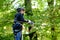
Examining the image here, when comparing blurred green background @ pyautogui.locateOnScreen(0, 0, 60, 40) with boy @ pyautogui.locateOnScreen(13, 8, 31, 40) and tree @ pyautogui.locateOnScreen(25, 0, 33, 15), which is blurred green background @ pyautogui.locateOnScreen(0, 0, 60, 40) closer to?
tree @ pyautogui.locateOnScreen(25, 0, 33, 15)

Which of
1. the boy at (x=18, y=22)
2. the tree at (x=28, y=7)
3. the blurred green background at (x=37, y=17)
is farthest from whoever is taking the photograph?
the tree at (x=28, y=7)

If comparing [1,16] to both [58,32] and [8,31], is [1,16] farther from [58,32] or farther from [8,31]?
[58,32]

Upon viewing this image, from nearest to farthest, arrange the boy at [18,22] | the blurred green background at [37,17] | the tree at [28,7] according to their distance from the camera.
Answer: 1. the boy at [18,22]
2. the blurred green background at [37,17]
3. the tree at [28,7]

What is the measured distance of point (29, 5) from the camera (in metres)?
15.7

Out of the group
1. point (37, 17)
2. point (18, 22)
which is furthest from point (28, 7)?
point (18, 22)

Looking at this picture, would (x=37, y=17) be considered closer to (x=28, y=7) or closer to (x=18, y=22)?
(x=28, y=7)

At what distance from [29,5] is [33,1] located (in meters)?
2.02

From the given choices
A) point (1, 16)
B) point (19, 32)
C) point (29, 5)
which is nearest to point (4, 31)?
point (1, 16)

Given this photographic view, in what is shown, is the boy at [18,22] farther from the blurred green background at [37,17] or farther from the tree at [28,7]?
the tree at [28,7]

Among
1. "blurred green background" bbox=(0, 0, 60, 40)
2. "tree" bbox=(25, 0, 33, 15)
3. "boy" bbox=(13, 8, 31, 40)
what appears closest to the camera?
"boy" bbox=(13, 8, 31, 40)

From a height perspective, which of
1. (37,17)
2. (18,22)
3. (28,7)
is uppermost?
(18,22)

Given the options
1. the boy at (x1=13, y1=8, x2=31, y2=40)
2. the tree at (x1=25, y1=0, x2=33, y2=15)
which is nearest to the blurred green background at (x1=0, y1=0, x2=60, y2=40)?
the tree at (x1=25, y1=0, x2=33, y2=15)

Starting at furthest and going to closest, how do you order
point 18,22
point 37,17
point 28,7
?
1. point 28,7
2. point 37,17
3. point 18,22

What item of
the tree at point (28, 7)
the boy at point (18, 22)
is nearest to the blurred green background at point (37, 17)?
the tree at point (28, 7)
